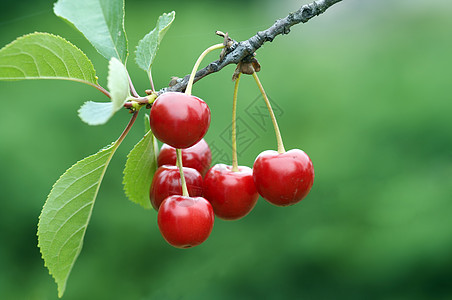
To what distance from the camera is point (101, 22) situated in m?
0.88

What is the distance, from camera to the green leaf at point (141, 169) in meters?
0.96

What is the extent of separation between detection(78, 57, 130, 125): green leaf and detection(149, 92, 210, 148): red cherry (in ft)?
0.25

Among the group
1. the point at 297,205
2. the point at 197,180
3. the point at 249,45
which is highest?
the point at 297,205

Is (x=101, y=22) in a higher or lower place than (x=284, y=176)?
higher

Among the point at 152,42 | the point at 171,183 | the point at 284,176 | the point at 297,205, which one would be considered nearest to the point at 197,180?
the point at 171,183

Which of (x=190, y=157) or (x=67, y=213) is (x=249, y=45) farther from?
(x=67, y=213)

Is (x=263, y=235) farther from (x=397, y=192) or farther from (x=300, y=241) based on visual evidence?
(x=397, y=192)

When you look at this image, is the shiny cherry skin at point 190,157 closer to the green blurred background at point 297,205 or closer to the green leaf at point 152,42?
the green leaf at point 152,42

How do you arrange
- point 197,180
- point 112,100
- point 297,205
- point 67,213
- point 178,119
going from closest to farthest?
1. point 112,100
2. point 178,119
3. point 67,213
4. point 197,180
5. point 297,205

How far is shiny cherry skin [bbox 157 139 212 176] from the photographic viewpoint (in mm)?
1014

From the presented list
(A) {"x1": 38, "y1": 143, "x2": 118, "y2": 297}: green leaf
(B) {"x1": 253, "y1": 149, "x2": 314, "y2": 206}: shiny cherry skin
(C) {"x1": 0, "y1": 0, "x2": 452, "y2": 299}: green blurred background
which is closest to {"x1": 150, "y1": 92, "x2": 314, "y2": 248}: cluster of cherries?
(B) {"x1": 253, "y1": 149, "x2": 314, "y2": 206}: shiny cherry skin

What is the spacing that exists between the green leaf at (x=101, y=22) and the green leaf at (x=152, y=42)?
34 mm

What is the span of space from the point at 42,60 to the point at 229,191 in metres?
0.41

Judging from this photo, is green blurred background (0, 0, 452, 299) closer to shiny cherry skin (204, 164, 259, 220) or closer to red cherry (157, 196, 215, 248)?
shiny cherry skin (204, 164, 259, 220)
